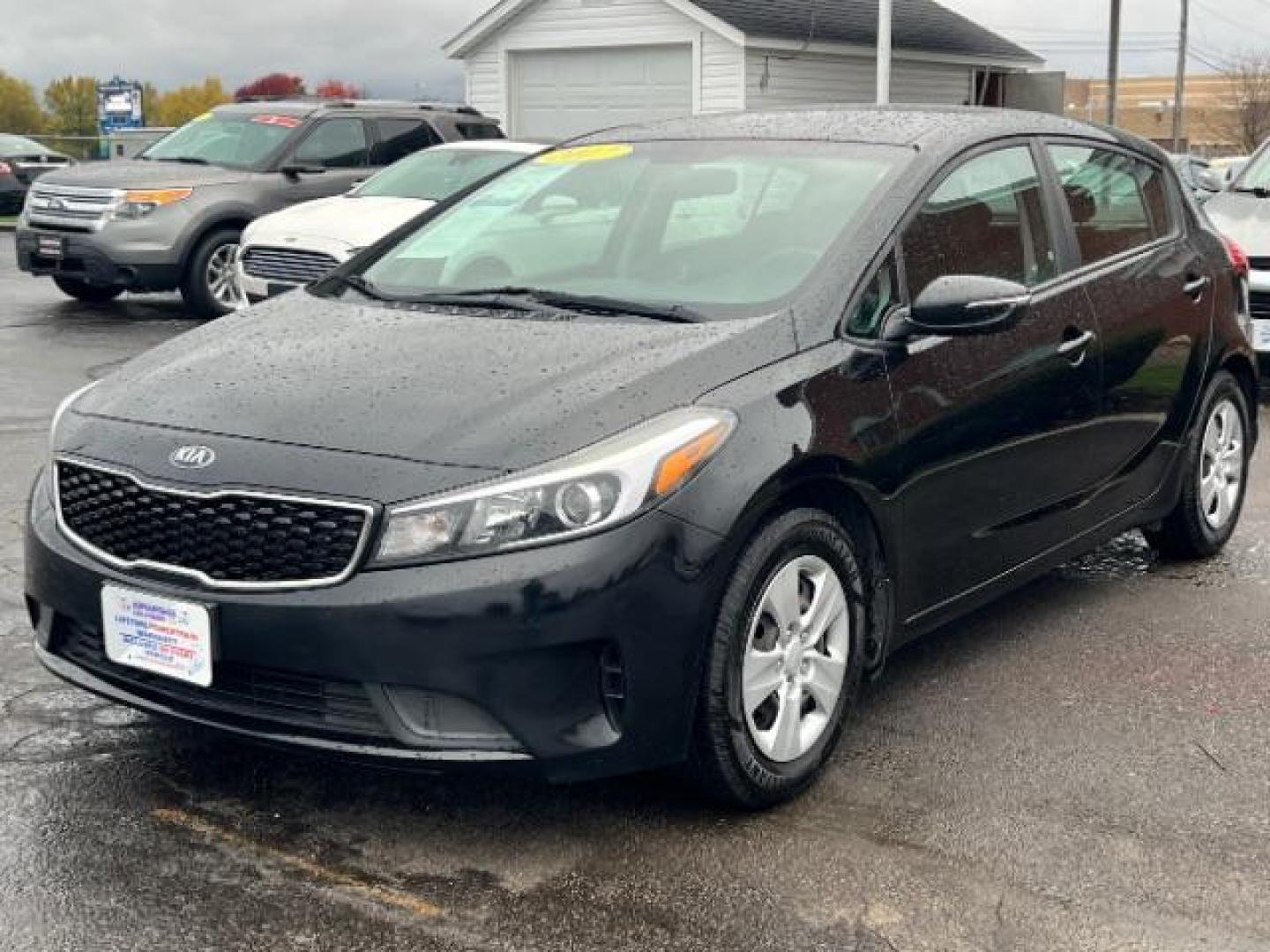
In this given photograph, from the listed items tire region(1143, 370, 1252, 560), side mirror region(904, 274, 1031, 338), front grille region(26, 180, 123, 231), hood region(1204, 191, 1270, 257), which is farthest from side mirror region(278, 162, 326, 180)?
side mirror region(904, 274, 1031, 338)

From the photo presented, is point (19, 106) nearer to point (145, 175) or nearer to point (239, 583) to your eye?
point (145, 175)

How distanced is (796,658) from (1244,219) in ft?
25.1

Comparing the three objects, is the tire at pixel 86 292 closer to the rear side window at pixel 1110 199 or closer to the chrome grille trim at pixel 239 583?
the rear side window at pixel 1110 199

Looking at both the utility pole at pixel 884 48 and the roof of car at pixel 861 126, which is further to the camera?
the utility pole at pixel 884 48

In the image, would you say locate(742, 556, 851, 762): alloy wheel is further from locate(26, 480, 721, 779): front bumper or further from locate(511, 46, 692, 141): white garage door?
locate(511, 46, 692, 141): white garage door

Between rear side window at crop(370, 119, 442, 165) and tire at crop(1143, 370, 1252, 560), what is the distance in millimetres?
9348

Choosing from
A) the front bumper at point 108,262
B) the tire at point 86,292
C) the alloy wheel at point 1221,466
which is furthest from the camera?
the tire at point 86,292

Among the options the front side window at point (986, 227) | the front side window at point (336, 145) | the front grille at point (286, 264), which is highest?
the front side window at point (986, 227)

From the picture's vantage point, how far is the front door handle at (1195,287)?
18.7 feet

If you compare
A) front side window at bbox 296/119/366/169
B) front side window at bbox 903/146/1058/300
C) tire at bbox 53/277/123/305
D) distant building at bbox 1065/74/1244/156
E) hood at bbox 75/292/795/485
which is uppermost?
front side window at bbox 903/146/1058/300

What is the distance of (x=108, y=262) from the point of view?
42.2 feet

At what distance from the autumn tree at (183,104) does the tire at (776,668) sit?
2563 inches

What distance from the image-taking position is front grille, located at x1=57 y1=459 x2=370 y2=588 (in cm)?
339

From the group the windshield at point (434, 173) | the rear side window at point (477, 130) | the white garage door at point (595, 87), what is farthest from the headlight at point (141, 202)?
the white garage door at point (595, 87)
